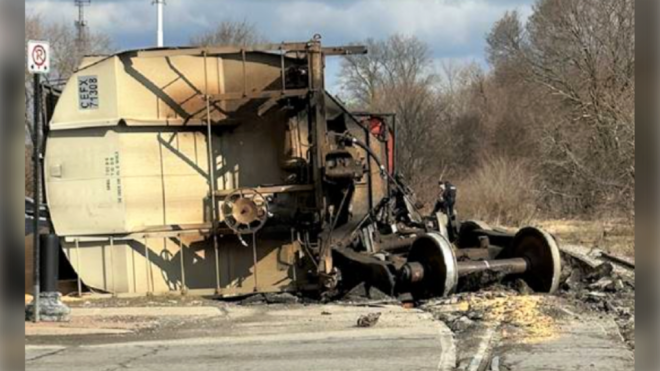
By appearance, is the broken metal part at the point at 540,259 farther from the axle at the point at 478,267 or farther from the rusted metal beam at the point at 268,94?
Answer: the rusted metal beam at the point at 268,94

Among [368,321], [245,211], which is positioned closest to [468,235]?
[245,211]

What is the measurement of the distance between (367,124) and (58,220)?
5616 mm

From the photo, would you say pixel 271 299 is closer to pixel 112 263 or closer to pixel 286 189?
pixel 286 189

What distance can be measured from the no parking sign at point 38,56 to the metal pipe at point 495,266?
592 centimetres

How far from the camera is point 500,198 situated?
106 ft

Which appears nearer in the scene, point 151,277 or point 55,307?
point 55,307

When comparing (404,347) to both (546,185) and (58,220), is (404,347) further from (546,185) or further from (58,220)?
(546,185)

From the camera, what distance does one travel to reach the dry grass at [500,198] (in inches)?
1233

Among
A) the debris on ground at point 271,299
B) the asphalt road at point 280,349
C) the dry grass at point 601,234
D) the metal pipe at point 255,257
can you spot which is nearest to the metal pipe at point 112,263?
the debris on ground at point 271,299

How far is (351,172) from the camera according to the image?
39.6 feet

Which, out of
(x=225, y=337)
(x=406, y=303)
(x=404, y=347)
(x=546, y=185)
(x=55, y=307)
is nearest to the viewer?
(x=404, y=347)

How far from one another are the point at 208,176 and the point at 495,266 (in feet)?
15.0

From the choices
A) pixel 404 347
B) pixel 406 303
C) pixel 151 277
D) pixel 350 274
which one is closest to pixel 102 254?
pixel 151 277

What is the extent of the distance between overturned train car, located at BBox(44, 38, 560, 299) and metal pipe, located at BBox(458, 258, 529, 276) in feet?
1.56
